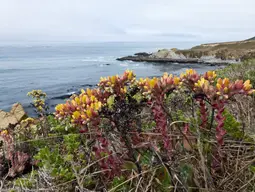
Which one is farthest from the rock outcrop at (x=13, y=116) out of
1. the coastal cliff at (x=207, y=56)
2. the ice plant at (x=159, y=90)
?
the coastal cliff at (x=207, y=56)

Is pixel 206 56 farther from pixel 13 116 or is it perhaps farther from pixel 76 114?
pixel 76 114

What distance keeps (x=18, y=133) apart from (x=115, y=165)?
2.51m

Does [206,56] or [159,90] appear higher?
[159,90]

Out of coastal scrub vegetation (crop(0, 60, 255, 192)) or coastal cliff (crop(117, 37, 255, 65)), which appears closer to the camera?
coastal scrub vegetation (crop(0, 60, 255, 192))

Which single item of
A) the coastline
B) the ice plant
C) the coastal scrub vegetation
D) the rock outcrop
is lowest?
the rock outcrop

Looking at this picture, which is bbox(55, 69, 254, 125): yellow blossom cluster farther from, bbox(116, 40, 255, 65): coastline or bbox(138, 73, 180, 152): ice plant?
bbox(116, 40, 255, 65): coastline

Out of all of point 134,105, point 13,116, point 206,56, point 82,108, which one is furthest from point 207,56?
point 82,108

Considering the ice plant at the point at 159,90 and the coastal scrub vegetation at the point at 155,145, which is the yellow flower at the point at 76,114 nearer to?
the coastal scrub vegetation at the point at 155,145

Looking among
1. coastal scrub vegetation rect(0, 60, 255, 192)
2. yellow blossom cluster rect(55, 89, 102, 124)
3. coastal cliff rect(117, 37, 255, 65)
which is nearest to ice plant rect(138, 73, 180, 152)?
coastal scrub vegetation rect(0, 60, 255, 192)

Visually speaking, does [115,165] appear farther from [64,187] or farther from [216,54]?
[216,54]

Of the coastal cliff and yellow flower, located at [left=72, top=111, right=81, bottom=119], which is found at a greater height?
yellow flower, located at [left=72, top=111, right=81, bottom=119]

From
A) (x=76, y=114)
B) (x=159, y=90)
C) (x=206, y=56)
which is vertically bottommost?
(x=206, y=56)

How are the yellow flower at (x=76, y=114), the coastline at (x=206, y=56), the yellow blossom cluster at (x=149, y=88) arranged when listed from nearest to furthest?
the yellow blossom cluster at (x=149, y=88)
the yellow flower at (x=76, y=114)
the coastline at (x=206, y=56)

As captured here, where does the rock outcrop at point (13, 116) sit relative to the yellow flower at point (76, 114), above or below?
below
